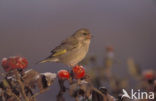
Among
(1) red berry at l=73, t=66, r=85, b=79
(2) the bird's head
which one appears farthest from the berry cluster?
(2) the bird's head

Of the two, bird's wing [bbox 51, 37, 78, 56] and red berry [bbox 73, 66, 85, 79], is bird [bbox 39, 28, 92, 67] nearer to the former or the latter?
bird's wing [bbox 51, 37, 78, 56]

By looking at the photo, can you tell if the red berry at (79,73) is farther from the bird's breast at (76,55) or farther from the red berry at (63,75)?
the bird's breast at (76,55)

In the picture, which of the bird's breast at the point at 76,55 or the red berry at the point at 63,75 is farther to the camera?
the bird's breast at the point at 76,55

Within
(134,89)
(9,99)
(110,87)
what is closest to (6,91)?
(9,99)

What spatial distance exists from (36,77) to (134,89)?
1.41ft

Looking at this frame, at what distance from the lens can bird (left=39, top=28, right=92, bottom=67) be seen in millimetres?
857

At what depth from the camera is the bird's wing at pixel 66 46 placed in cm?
88

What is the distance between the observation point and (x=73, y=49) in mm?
972

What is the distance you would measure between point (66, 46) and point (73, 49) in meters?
0.03

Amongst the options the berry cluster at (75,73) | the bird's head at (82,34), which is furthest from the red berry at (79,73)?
the bird's head at (82,34)

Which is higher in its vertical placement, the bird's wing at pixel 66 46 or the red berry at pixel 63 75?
the red berry at pixel 63 75

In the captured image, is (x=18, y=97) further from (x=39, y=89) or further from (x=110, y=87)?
(x=110, y=87)

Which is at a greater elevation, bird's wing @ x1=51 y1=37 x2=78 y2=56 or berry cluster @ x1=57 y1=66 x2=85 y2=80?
berry cluster @ x1=57 y1=66 x2=85 y2=80

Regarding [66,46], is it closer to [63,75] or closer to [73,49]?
[73,49]
